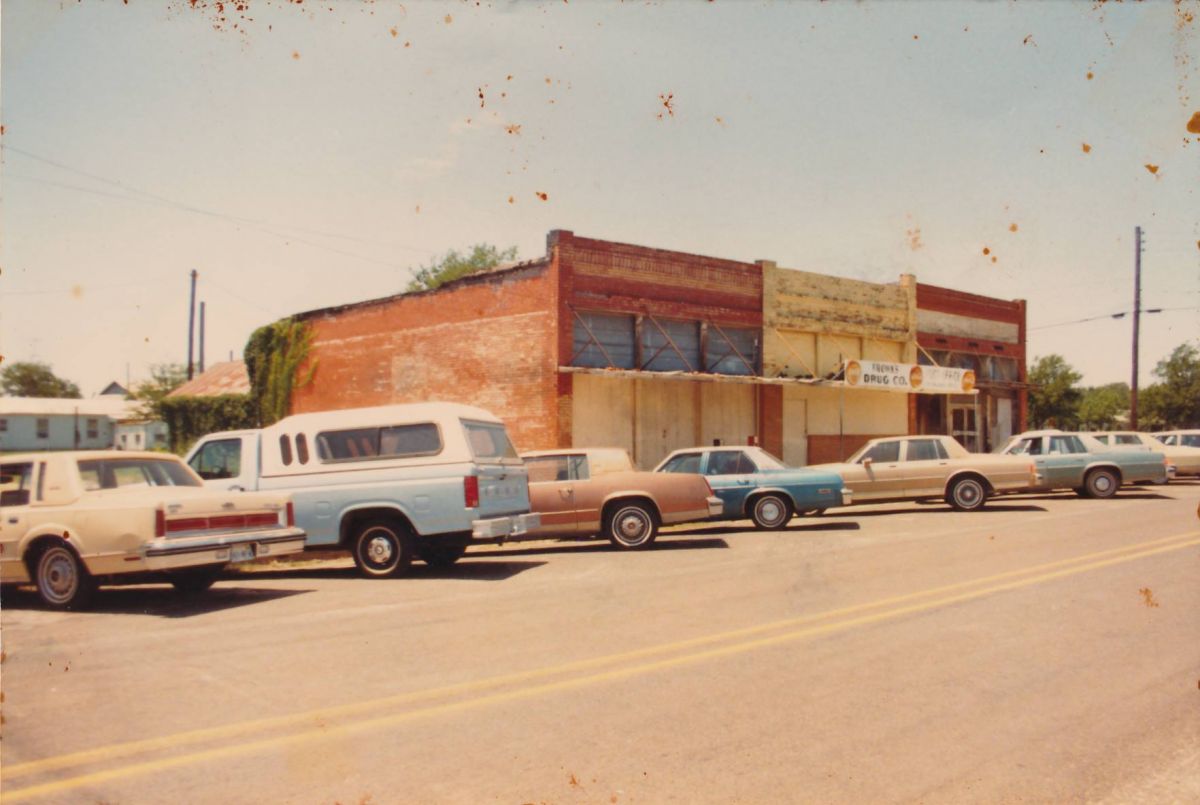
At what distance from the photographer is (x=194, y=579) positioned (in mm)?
10469

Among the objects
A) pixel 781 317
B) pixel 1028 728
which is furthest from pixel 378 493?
pixel 781 317

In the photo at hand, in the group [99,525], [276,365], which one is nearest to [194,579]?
[99,525]

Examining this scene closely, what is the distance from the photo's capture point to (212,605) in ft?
31.2

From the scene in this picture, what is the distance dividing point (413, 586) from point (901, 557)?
6.19 m

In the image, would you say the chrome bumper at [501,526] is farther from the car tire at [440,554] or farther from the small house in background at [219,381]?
the small house in background at [219,381]

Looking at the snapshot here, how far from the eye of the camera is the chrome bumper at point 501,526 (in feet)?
36.7

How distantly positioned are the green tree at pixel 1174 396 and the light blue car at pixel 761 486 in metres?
45.1

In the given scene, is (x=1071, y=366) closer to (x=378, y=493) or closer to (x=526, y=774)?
(x=378, y=493)

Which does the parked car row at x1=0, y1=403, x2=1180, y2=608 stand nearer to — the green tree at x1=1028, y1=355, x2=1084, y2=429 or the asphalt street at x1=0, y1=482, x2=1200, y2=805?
the asphalt street at x1=0, y1=482, x2=1200, y2=805

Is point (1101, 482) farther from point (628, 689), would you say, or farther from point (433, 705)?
point (433, 705)

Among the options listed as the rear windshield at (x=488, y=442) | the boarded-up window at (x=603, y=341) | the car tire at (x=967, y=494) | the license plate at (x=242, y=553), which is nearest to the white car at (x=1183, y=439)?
the car tire at (x=967, y=494)

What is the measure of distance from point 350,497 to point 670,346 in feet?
50.7

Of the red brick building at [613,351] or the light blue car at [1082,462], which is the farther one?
the red brick building at [613,351]

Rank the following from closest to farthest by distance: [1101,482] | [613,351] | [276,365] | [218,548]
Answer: [218,548] → [1101,482] → [613,351] → [276,365]
